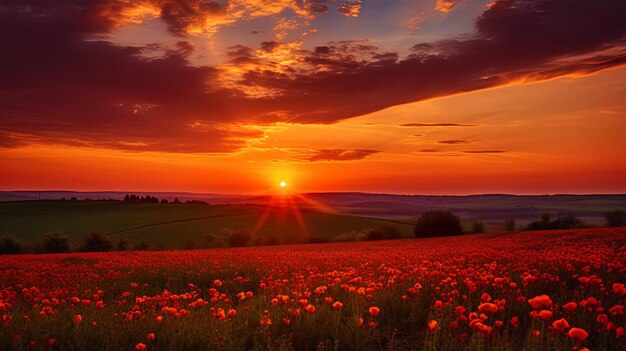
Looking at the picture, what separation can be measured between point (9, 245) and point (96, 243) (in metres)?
9.76

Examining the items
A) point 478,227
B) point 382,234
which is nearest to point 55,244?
point 382,234

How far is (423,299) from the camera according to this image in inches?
271

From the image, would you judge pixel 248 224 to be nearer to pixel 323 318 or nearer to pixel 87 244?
pixel 87 244

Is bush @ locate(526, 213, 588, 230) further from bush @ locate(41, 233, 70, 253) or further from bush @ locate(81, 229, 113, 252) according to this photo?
bush @ locate(41, 233, 70, 253)

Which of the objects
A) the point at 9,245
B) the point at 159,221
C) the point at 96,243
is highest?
the point at 159,221

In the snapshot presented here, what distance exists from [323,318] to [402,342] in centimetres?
105

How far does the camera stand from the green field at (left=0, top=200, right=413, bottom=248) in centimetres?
7022

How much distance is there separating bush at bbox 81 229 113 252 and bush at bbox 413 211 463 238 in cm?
4323

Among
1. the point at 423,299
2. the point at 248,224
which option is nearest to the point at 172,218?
the point at 248,224

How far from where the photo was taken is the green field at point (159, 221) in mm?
70219

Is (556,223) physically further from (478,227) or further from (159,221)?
(159,221)

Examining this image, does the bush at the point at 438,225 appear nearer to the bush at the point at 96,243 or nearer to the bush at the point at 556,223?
the bush at the point at 556,223

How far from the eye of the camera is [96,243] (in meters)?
51.8

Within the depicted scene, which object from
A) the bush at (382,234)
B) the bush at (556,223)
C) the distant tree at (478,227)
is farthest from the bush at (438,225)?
the bush at (556,223)
